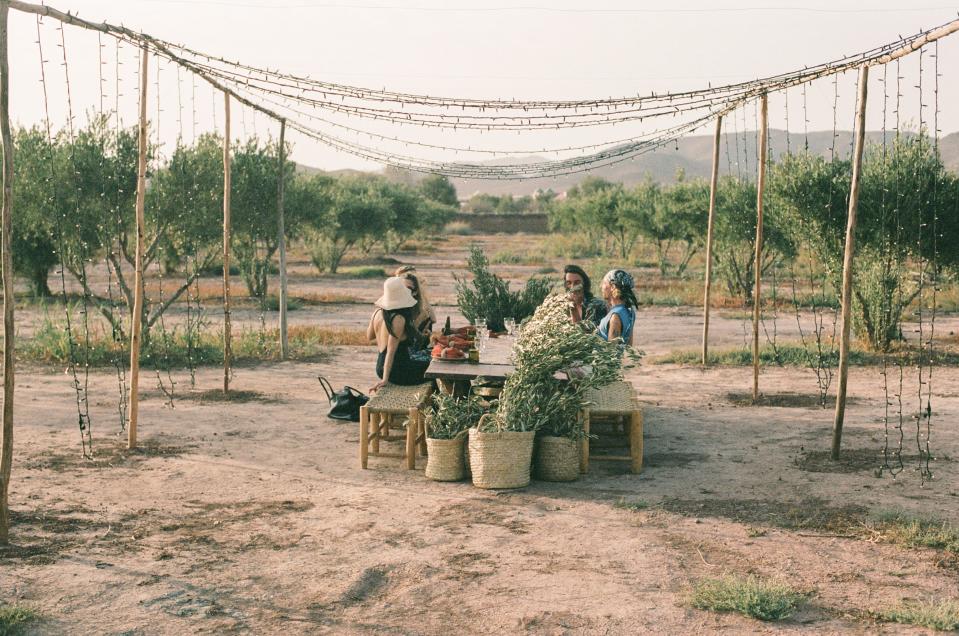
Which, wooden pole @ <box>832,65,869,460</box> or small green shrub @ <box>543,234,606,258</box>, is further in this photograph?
small green shrub @ <box>543,234,606,258</box>

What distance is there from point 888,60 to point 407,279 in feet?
15.6

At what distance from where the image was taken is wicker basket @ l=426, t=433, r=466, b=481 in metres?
7.15

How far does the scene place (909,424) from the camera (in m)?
9.16

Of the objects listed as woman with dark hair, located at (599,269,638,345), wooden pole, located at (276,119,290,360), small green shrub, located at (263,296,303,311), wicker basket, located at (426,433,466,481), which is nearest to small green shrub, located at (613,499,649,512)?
wicker basket, located at (426,433,466,481)

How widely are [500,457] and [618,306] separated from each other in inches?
105

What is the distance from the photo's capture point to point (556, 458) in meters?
7.11

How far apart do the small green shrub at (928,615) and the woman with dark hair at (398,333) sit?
4.96 metres

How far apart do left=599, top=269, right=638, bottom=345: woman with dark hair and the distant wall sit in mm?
63830

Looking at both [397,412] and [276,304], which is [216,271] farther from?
[397,412]

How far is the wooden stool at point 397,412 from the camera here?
296 inches

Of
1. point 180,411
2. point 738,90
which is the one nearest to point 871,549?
point 738,90

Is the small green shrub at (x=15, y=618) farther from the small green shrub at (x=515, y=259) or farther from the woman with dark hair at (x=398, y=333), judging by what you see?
the small green shrub at (x=515, y=259)

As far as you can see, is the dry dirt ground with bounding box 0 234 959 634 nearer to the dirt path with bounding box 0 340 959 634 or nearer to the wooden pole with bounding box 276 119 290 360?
the dirt path with bounding box 0 340 959 634

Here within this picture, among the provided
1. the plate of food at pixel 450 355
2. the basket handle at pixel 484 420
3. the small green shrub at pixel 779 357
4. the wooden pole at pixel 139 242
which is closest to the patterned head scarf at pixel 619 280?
the plate of food at pixel 450 355
